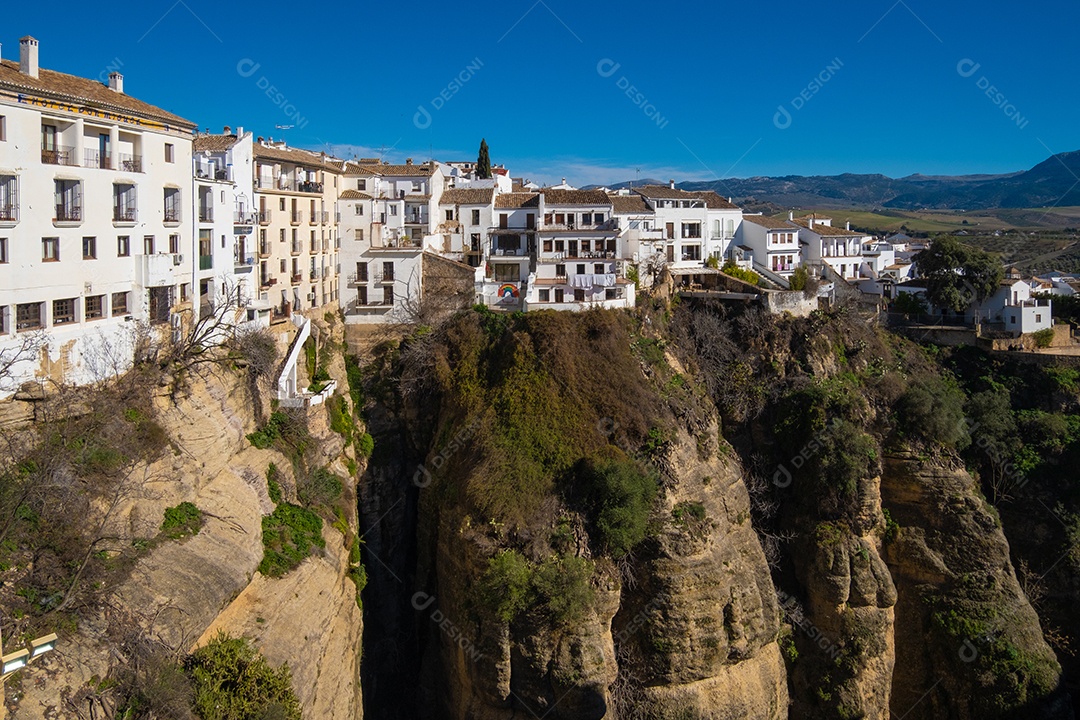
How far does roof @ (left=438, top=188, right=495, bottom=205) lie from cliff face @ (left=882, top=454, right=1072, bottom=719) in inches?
893

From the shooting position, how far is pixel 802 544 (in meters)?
33.4

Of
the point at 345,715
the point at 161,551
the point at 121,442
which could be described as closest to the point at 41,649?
the point at 161,551

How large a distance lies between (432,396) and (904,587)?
2018cm

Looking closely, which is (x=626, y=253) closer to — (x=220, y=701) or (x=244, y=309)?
(x=244, y=309)

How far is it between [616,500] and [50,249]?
1712cm

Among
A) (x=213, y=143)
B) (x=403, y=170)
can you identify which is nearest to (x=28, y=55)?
(x=213, y=143)

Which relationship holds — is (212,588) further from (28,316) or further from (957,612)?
(957,612)

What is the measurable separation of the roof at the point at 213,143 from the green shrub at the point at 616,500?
1718 centimetres

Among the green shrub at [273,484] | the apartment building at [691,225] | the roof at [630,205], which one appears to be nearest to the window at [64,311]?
the green shrub at [273,484]

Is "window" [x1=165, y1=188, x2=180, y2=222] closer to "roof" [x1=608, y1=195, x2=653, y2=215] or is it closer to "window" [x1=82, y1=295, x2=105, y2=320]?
"window" [x1=82, y1=295, x2=105, y2=320]

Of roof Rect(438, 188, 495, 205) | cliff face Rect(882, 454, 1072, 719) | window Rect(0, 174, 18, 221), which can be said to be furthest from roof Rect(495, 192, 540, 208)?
window Rect(0, 174, 18, 221)

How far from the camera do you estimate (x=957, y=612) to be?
33.2 m

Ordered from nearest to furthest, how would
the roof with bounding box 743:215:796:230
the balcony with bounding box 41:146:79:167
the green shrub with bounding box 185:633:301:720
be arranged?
the green shrub with bounding box 185:633:301:720 < the balcony with bounding box 41:146:79:167 < the roof with bounding box 743:215:796:230

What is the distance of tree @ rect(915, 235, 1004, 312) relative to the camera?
43.3 metres
